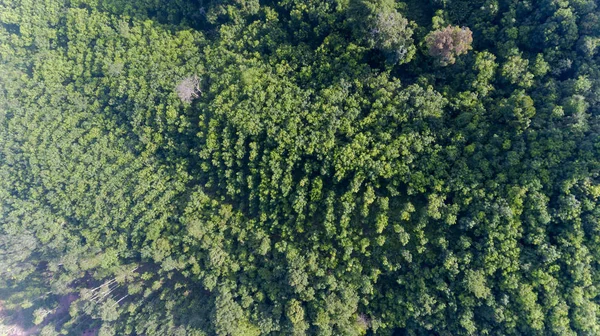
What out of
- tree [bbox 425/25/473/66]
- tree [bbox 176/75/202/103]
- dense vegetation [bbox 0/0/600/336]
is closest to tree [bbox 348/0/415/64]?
dense vegetation [bbox 0/0/600/336]

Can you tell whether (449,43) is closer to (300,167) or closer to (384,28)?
(384,28)

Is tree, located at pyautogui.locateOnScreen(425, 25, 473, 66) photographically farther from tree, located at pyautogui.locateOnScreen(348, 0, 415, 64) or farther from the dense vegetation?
tree, located at pyautogui.locateOnScreen(348, 0, 415, 64)

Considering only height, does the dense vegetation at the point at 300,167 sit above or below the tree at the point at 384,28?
below

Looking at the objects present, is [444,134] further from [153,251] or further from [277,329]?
[153,251]

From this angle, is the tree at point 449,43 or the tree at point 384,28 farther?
the tree at point 384,28

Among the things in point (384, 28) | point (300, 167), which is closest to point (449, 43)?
point (384, 28)

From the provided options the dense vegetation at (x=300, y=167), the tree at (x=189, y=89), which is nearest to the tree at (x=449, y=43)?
the dense vegetation at (x=300, y=167)

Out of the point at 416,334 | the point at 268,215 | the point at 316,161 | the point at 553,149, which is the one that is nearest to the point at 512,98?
the point at 553,149

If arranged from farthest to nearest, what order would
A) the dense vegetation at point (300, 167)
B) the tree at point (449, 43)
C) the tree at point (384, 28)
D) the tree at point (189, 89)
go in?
the tree at point (189, 89) → the tree at point (384, 28) → the tree at point (449, 43) → the dense vegetation at point (300, 167)

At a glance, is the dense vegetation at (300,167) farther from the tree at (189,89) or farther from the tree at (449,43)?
the tree at (189,89)
